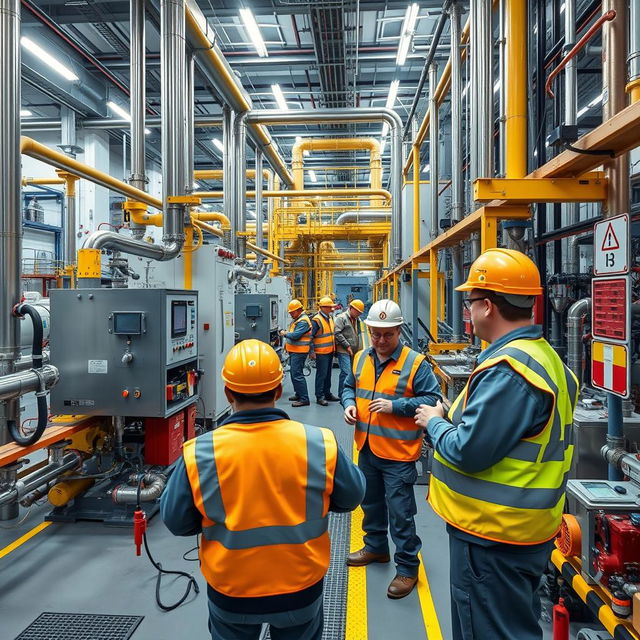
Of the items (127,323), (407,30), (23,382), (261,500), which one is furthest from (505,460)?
(407,30)

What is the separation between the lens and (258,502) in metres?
1.52

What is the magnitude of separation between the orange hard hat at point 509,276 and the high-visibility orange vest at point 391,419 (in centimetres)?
122

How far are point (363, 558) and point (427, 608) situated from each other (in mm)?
576

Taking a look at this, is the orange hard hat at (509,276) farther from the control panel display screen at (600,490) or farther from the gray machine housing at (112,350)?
the gray machine housing at (112,350)

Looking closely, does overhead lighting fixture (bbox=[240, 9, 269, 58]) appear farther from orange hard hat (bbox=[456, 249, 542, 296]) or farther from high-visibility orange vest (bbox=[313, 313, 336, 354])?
orange hard hat (bbox=[456, 249, 542, 296])

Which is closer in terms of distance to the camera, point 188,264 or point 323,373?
point 188,264

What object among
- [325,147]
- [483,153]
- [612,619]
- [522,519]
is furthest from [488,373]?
[325,147]

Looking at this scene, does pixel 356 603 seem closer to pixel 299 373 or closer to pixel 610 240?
pixel 610 240

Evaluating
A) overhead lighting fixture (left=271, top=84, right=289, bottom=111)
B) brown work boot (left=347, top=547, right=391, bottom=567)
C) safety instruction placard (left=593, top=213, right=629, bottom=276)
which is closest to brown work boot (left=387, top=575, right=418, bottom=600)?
brown work boot (left=347, top=547, right=391, bottom=567)

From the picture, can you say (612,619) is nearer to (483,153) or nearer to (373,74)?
(483,153)

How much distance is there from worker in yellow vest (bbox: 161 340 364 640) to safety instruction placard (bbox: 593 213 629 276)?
1.58 meters

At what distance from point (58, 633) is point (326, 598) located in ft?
5.21

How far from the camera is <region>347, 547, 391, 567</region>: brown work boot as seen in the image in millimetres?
3297

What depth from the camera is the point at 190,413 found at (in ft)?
16.4
